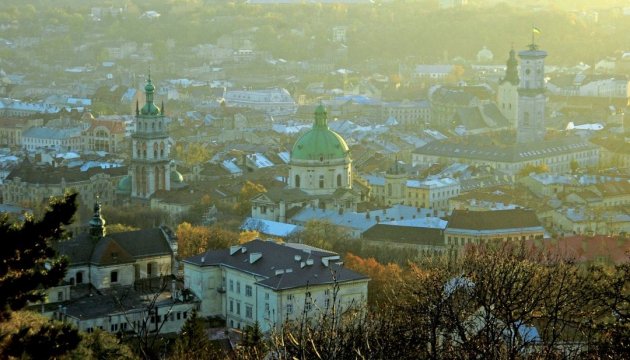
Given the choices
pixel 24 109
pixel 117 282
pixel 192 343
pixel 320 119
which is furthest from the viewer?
pixel 24 109

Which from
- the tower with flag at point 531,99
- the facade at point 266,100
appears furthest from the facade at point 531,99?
the facade at point 266,100

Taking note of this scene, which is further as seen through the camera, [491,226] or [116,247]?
[491,226]

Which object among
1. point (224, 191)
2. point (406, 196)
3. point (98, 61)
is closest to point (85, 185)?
point (224, 191)

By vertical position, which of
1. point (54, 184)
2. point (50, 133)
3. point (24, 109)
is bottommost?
point (24, 109)

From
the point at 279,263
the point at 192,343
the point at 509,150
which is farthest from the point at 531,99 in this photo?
the point at 192,343

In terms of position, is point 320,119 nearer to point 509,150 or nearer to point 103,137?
point 509,150

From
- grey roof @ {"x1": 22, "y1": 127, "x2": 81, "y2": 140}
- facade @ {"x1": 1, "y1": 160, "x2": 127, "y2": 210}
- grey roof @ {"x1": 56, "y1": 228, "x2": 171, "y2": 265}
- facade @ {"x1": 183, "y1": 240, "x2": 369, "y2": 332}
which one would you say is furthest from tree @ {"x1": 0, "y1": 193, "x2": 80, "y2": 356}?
grey roof @ {"x1": 22, "y1": 127, "x2": 81, "y2": 140}
